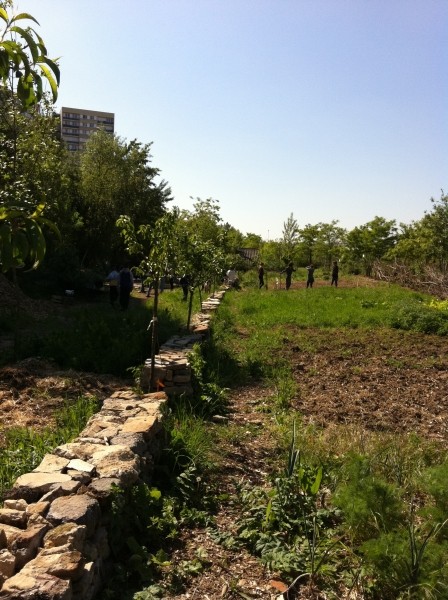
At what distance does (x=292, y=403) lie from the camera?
295 inches

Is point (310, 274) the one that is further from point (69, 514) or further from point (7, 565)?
point (7, 565)

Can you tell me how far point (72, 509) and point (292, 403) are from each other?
485 cm

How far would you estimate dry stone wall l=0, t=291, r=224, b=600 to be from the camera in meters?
2.58

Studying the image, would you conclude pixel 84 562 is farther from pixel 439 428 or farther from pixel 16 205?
pixel 439 428

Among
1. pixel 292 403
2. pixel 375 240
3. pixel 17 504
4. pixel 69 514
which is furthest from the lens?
pixel 375 240

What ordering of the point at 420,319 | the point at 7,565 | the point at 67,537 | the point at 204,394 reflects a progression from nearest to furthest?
the point at 7,565 < the point at 67,537 < the point at 204,394 < the point at 420,319

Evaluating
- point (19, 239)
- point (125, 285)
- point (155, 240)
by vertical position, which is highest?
point (155, 240)

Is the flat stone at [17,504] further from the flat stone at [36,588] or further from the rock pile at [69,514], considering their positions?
the flat stone at [36,588]

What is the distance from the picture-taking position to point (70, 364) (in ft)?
26.0

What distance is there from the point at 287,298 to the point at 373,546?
56.5 feet

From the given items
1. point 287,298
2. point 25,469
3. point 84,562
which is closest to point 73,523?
point 84,562

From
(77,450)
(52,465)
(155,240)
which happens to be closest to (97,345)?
(155,240)

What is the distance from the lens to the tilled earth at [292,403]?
11.5 ft

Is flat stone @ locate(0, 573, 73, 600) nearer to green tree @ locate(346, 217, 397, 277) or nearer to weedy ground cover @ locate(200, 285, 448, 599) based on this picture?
weedy ground cover @ locate(200, 285, 448, 599)
